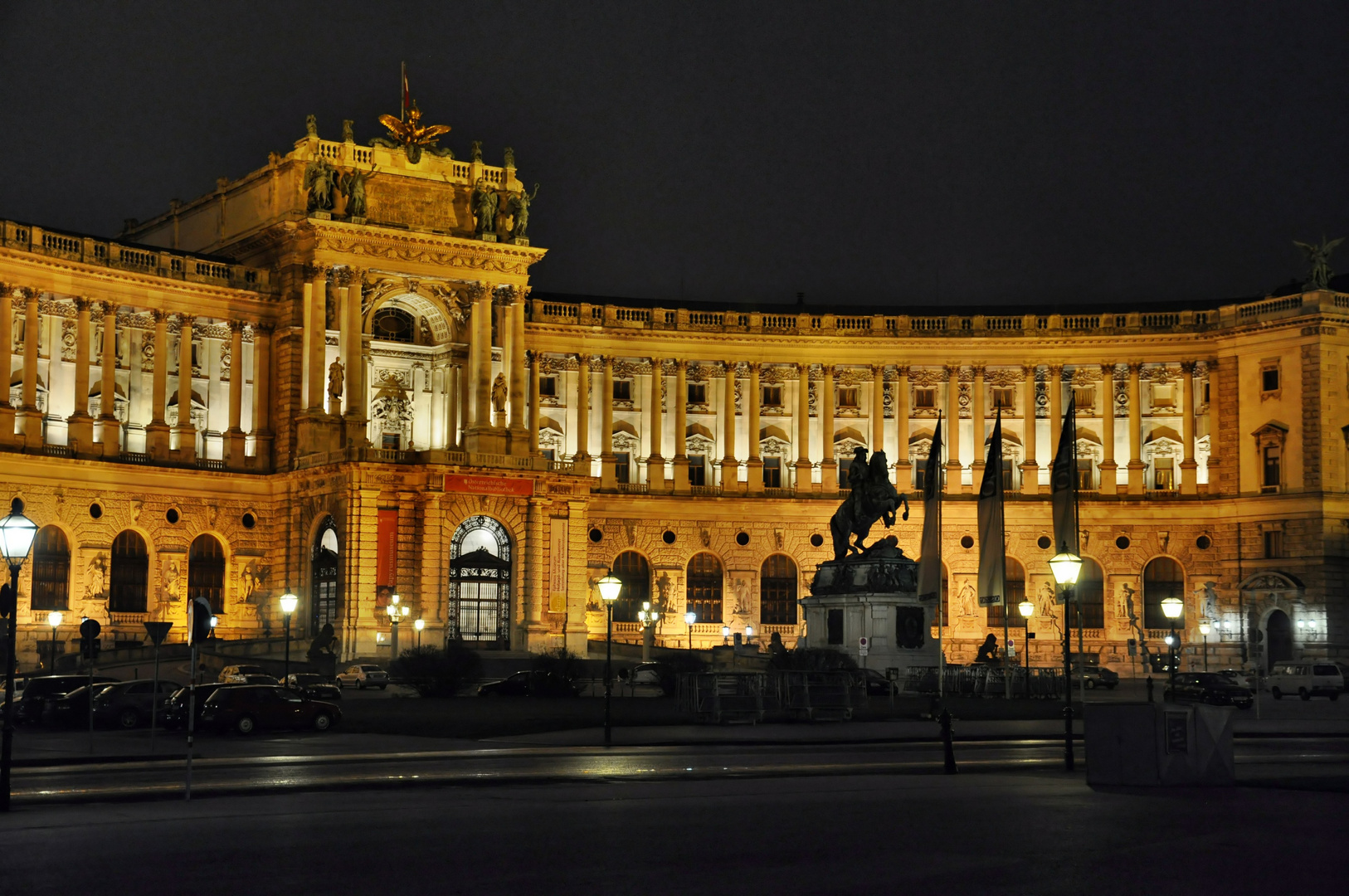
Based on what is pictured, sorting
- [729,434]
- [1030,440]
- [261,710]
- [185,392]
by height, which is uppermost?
[185,392]

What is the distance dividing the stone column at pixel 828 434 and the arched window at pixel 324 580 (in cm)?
2899

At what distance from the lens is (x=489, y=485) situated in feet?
281

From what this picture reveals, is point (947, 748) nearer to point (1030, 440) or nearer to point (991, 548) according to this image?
point (991, 548)

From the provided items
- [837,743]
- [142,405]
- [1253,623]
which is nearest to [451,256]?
Answer: [142,405]

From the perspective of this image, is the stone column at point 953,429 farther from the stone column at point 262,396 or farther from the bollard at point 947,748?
the bollard at point 947,748

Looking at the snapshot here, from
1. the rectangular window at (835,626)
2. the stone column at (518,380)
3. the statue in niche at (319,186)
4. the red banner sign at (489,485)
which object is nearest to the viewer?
the rectangular window at (835,626)

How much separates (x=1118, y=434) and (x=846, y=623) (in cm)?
4775

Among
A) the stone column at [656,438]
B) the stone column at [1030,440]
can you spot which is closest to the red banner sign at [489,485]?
the stone column at [656,438]

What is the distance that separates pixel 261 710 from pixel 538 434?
51.7 meters

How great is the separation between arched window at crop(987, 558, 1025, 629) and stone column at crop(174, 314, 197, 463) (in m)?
44.4

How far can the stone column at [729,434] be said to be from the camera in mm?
100375

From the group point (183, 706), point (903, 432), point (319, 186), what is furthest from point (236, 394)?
point (183, 706)

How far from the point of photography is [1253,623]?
310 feet

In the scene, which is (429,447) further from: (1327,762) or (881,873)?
(881,873)
